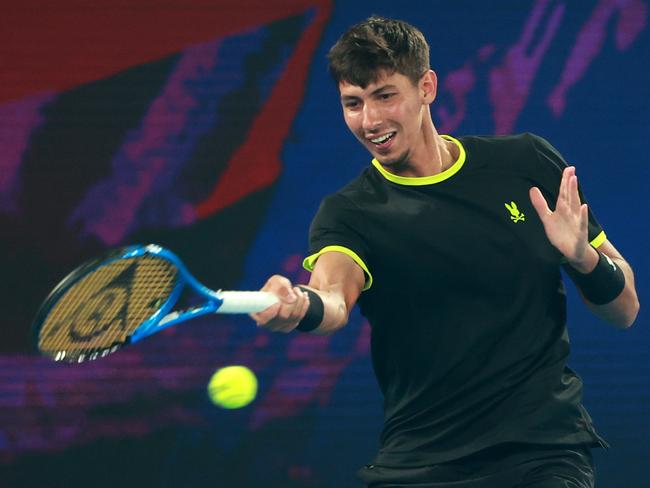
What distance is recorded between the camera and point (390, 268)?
8.82ft

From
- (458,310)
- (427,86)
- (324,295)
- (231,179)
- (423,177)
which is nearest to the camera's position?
(324,295)

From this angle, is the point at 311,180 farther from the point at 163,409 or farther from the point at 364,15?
the point at 163,409

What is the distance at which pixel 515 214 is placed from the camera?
273 centimetres

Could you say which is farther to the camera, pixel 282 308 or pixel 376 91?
pixel 376 91

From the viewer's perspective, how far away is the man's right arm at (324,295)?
2236mm

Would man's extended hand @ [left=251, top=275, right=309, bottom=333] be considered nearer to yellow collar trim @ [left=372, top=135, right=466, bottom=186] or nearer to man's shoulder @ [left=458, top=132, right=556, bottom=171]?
yellow collar trim @ [left=372, top=135, right=466, bottom=186]

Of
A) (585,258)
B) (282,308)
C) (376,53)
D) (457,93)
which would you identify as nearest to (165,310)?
(282,308)

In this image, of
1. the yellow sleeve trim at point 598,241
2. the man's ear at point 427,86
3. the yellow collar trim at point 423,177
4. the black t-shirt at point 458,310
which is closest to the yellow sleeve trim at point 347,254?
the black t-shirt at point 458,310

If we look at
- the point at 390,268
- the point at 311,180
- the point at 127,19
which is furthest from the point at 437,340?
the point at 127,19

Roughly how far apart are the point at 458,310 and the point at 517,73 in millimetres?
2117

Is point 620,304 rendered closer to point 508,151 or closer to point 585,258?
point 585,258

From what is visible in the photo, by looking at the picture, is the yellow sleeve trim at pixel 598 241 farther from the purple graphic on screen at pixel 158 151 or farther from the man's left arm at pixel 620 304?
the purple graphic on screen at pixel 158 151

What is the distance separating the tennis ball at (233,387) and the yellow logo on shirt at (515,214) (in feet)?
6.55

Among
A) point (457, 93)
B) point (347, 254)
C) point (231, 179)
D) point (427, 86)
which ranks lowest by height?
point (347, 254)
